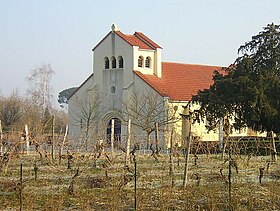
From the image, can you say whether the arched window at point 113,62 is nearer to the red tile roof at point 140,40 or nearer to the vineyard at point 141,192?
the red tile roof at point 140,40

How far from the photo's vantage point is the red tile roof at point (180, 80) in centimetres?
4762

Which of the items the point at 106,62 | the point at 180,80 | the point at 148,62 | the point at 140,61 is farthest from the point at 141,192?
the point at 180,80

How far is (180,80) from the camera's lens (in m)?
→ 51.4

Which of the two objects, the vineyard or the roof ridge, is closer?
the vineyard

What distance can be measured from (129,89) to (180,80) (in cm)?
519

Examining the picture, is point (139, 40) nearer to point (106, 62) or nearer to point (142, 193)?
point (106, 62)

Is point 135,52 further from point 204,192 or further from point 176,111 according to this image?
point 204,192

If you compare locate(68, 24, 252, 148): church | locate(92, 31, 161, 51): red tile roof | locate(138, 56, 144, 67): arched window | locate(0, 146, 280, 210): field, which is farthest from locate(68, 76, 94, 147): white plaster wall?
locate(0, 146, 280, 210): field

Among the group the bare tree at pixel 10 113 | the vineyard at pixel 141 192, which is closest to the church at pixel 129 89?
the bare tree at pixel 10 113

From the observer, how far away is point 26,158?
28.5 meters

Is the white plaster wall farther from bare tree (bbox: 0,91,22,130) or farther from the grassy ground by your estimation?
the grassy ground

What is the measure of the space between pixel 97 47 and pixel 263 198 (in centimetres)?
3834

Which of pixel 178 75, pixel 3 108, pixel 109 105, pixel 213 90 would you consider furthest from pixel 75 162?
pixel 3 108

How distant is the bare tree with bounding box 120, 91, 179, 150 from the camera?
1761 inches
